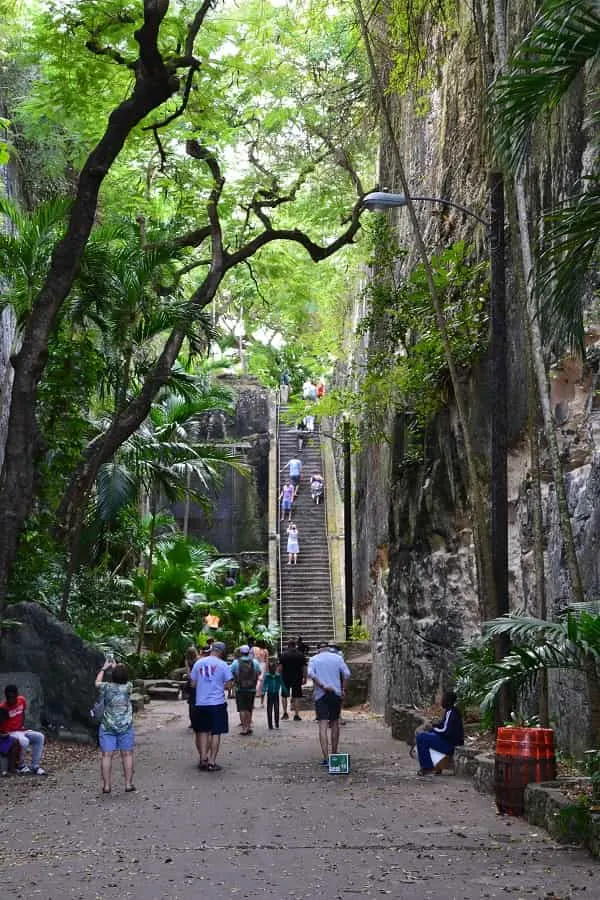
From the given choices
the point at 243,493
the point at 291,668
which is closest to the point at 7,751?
the point at 291,668

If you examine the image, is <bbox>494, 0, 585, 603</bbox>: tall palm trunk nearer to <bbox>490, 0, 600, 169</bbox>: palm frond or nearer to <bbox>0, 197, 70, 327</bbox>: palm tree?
<bbox>490, 0, 600, 169</bbox>: palm frond

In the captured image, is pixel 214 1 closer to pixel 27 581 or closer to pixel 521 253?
pixel 521 253

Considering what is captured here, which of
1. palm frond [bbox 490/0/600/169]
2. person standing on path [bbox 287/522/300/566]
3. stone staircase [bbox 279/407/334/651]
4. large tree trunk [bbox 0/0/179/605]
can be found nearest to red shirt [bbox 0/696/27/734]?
large tree trunk [bbox 0/0/179/605]

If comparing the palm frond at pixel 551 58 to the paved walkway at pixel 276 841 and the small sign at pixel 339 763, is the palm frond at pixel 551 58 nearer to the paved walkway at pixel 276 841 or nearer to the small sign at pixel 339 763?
the paved walkway at pixel 276 841

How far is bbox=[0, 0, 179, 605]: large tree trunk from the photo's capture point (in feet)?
48.7

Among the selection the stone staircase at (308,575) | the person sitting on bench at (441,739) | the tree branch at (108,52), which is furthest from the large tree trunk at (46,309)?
the stone staircase at (308,575)

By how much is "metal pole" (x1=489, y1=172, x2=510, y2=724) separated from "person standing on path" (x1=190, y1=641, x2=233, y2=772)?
126 inches

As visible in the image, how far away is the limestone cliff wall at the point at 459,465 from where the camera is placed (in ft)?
42.1

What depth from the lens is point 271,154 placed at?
2158 cm

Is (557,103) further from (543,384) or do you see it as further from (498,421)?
(498,421)

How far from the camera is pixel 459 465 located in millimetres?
17984

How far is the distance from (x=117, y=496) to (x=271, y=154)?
696cm

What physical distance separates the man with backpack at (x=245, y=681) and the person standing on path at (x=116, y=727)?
21.6ft

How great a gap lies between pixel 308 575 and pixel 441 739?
22742mm
